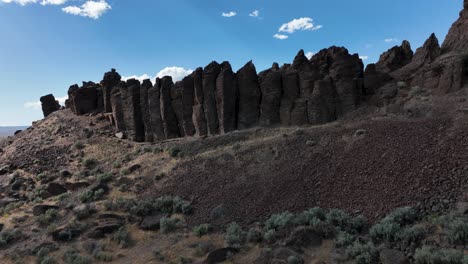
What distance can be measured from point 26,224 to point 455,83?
32.4m

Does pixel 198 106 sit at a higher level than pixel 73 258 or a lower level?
higher

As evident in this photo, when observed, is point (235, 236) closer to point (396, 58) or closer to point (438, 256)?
point (438, 256)

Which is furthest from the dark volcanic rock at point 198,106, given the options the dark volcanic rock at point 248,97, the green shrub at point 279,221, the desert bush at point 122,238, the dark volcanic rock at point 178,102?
the green shrub at point 279,221

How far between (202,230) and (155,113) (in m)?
24.6

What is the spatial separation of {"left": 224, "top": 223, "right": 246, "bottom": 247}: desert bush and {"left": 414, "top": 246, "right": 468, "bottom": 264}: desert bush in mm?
8263

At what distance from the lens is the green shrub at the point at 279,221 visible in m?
20.5

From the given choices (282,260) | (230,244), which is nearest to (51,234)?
(230,244)

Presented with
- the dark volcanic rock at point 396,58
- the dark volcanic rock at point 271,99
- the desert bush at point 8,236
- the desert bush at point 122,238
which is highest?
the dark volcanic rock at point 396,58

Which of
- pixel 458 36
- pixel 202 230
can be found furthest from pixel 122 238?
pixel 458 36

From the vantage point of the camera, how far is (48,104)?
70.6 meters

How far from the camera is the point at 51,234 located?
83.6 feet

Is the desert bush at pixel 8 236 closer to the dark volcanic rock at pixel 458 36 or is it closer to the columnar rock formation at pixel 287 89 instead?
the columnar rock formation at pixel 287 89

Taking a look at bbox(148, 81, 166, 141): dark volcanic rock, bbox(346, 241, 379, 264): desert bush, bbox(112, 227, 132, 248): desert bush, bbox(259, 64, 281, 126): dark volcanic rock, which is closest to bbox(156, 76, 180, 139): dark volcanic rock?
bbox(148, 81, 166, 141): dark volcanic rock

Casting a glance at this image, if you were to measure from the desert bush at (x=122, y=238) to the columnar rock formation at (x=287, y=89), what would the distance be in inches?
632
